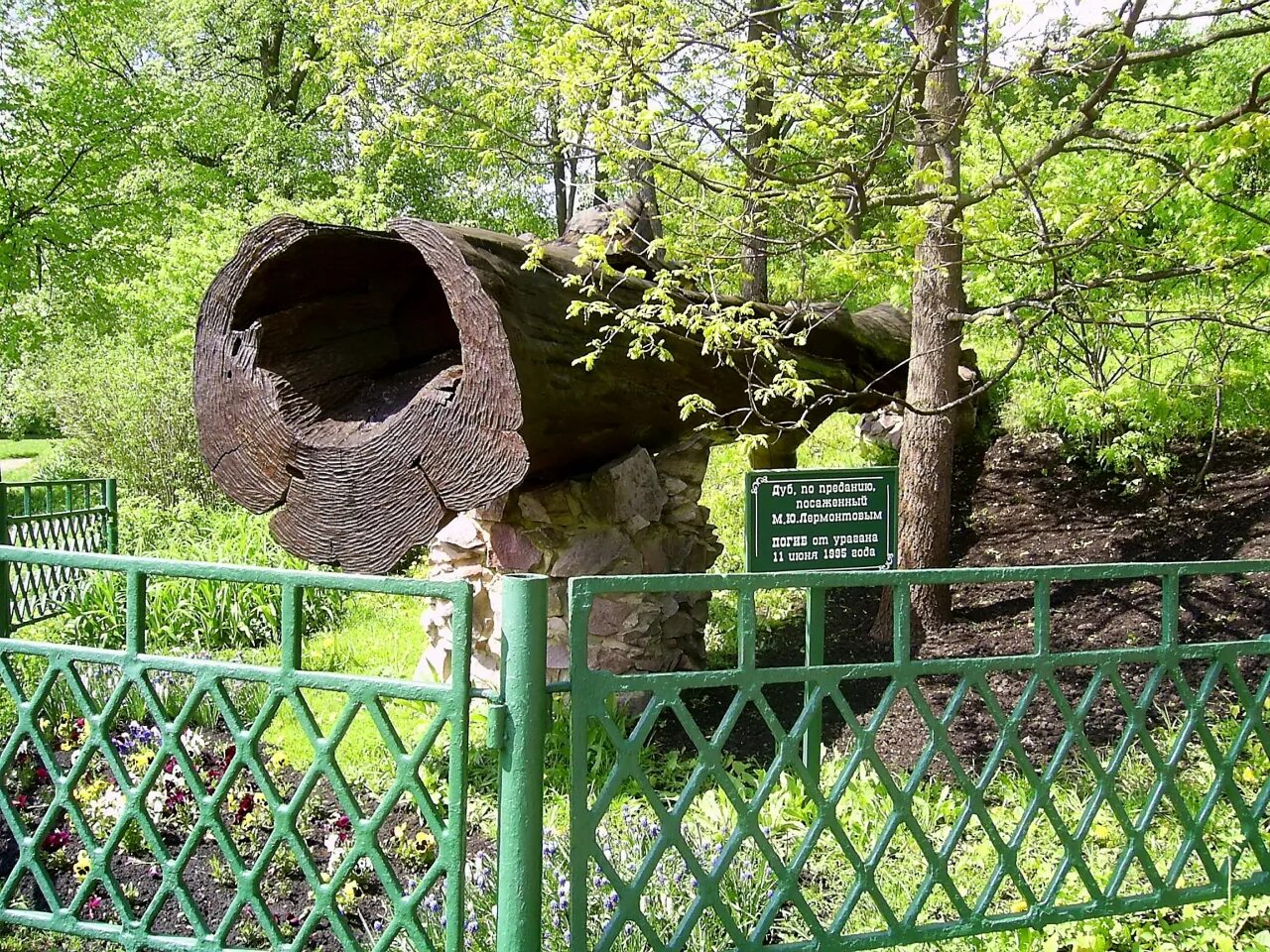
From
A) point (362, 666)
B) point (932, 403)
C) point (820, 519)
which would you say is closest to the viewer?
point (820, 519)

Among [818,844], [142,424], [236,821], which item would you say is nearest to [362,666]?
[236,821]

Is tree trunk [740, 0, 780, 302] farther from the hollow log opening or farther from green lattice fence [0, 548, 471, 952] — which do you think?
green lattice fence [0, 548, 471, 952]

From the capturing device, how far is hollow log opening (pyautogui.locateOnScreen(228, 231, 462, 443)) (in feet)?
11.3

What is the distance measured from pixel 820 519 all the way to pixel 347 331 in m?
2.01

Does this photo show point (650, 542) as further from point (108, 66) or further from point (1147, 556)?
point (108, 66)

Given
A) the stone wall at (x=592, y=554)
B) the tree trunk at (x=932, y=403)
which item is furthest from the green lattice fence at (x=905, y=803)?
the tree trunk at (x=932, y=403)

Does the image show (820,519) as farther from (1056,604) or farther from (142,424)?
(142,424)

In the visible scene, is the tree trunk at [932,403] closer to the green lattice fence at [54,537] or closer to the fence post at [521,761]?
the fence post at [521,761]

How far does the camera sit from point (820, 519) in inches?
152

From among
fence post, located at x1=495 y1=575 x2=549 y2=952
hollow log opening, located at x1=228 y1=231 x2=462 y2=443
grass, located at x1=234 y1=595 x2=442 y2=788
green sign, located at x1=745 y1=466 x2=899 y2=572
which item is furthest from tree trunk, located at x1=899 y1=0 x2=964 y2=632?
fence post, located at x1=495 y1=575 x2=549 y2=952

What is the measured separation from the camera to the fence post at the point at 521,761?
1.87 meters

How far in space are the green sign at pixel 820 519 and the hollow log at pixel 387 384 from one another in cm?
76

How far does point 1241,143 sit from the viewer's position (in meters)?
2.94

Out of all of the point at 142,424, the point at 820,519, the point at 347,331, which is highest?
the point at 347,331
